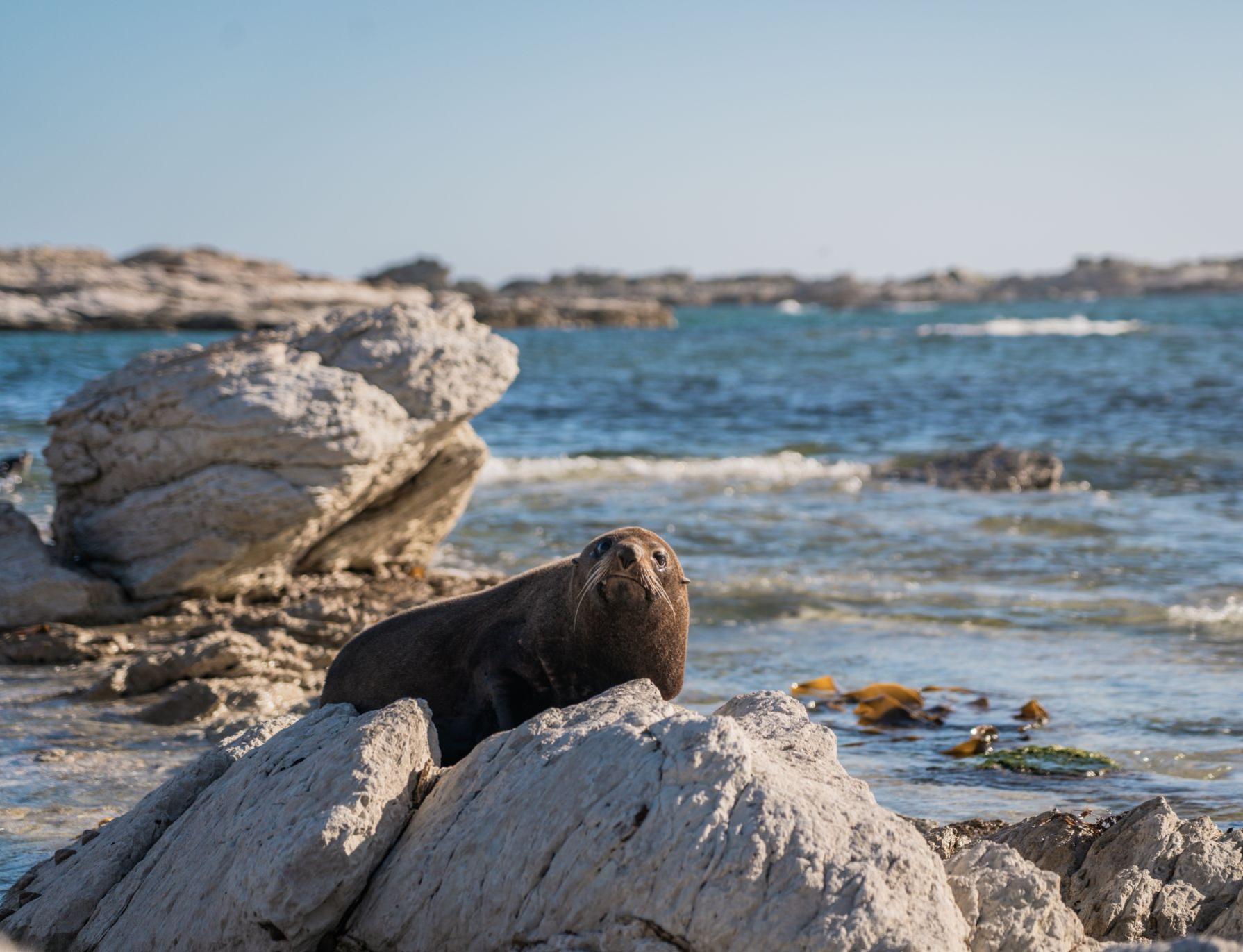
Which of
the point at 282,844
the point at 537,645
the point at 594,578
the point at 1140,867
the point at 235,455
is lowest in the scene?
the point at 1140,867

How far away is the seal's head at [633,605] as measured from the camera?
5027 mm

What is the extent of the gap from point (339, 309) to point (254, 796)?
742 centimetres

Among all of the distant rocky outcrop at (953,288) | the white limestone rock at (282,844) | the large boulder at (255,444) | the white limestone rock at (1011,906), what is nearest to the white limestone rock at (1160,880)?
the white limestone rock at (1011,906)

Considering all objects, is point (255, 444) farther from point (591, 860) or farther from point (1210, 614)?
point (1210, 614)

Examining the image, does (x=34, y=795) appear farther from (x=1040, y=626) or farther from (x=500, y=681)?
(x=1040, y=626)

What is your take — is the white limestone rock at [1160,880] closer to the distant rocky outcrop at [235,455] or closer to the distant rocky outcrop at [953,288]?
the distant rocky outcrop at [235,455]

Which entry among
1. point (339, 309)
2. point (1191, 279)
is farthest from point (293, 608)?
point (1191, 279)

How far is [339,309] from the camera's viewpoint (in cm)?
1128

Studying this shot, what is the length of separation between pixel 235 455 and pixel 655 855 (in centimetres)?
680

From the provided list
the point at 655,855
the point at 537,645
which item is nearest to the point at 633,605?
the point at 537,645

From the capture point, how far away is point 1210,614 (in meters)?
10.1

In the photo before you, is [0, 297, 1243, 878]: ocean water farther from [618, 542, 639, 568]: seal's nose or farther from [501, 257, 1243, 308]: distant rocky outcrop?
[501, 257, 1243, 308]: distant rocky outcrop

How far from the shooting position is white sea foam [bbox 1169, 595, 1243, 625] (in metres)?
9.86

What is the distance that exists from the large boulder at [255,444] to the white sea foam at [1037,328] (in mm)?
52124
